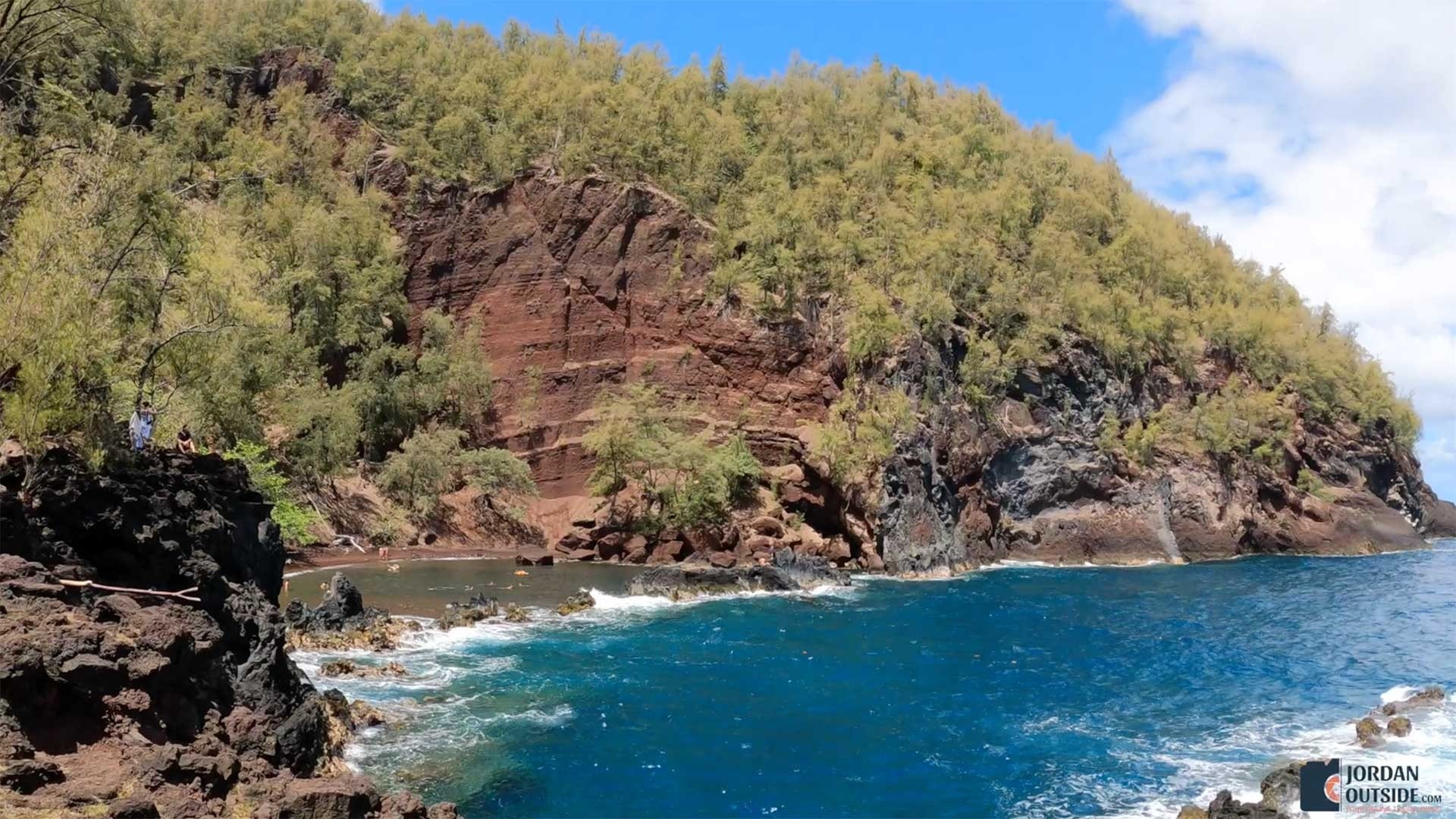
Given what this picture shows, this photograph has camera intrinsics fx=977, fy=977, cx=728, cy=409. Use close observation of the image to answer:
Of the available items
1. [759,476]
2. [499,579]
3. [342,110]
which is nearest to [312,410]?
[499,579]

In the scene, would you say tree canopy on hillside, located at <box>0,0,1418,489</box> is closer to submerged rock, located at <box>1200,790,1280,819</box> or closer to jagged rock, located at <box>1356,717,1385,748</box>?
submerged rock, located at <box>1200,790,1280,819</box>

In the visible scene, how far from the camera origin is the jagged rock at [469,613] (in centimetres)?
3264

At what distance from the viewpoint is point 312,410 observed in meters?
50.3

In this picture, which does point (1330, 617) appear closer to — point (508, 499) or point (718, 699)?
point (718, 699)

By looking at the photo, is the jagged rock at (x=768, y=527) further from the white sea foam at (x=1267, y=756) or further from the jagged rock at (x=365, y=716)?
the jagged rock at (x=365, y=716)

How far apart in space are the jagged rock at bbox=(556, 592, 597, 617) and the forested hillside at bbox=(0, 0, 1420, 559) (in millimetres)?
14357

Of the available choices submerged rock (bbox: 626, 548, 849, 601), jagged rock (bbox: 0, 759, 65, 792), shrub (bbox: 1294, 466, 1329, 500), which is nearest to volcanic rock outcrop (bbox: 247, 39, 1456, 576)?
shrub (bbox: 1294, 466, 1329, 500)

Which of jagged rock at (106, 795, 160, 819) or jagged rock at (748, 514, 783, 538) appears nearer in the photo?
jagged rock at (106, 795, 160, 819)

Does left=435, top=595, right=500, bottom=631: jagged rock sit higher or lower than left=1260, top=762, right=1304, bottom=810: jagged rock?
higher

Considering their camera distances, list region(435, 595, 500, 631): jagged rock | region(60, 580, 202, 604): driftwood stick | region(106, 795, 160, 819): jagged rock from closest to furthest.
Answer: region(106, 795, 160, 819): jagged rock → region(60, 580, 202, 604): driftwood stick → region(435, 595, 500, 631): jagged rock

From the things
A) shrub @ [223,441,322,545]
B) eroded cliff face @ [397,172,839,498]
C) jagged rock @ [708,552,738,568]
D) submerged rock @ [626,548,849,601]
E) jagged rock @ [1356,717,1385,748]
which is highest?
eroded cliff face @ [397,172,839,498]

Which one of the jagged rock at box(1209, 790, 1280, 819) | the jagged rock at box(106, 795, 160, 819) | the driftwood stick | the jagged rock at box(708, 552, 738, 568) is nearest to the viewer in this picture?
the jagged rock at box(106, 795, 160, 819)

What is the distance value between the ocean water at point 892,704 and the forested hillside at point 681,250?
1653cm

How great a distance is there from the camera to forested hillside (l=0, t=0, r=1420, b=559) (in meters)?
55.8
